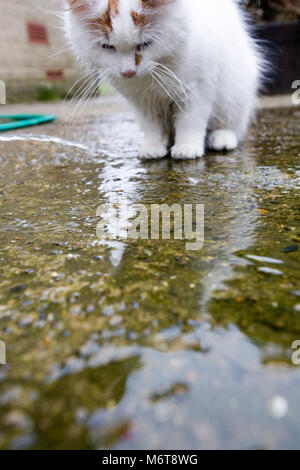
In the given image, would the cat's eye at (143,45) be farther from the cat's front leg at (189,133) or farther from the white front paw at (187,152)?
the white front paw at (187,152)

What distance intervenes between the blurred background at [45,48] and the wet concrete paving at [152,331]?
4897mm

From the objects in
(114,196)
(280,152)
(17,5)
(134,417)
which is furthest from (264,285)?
(17,5)

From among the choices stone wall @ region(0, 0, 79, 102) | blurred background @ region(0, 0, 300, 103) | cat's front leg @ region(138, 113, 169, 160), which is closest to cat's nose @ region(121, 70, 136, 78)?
cat's front leg @ region(138, 113, 169, 160)

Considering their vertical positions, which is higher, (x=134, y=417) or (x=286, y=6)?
(x=286, y=6)

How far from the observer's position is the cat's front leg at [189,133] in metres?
1.65

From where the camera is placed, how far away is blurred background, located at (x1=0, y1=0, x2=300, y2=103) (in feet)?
16.8

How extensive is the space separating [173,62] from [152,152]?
419 millimetres

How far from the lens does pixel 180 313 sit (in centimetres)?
59

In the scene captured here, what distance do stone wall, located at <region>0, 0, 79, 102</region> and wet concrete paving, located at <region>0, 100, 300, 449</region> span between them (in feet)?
20.2

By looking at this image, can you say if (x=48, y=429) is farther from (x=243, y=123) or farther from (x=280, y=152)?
(x=243, y=123)

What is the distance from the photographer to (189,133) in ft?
5.53

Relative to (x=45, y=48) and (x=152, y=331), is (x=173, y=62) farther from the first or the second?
(x=45, y=48)
